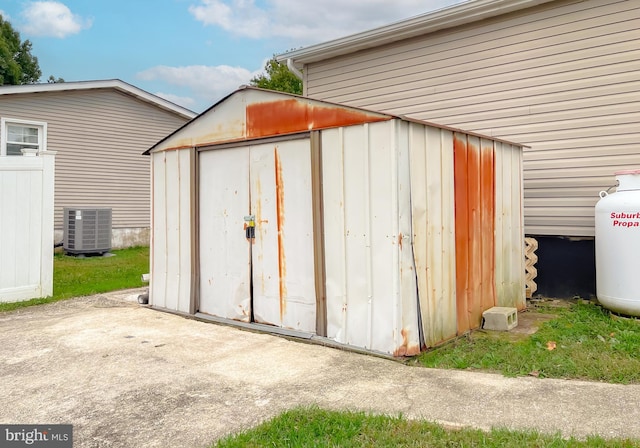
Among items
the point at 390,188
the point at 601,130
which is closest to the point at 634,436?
the point at 390,188

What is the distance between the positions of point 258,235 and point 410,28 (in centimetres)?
439

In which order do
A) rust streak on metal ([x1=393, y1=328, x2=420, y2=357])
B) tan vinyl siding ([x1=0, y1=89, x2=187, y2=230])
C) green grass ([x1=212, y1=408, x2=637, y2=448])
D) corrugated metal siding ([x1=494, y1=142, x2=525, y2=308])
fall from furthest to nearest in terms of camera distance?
tan vinyl siding ([x1=0, y1=89, x2=187, y2=230])
corrugated metal siding ([x1=494, y1=142, x2=525, y2=308])
rust streak on metal ([x1=393, y1=328, x2=420, y2=357])
green grass ([x1=212, y1=408, x2=637, y2=448])

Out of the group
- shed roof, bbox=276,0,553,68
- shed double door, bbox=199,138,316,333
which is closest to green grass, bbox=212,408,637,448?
shed double door, bbox=199,138,316,333

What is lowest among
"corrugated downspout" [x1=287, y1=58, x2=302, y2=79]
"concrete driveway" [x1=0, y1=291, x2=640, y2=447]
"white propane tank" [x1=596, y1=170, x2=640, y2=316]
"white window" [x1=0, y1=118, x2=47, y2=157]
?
"concrete driveway" [x1=0, y1=291, x2=640, y2=447]

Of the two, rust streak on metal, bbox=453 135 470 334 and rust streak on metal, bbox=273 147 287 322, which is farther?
rust streak on metal, bbox=273 147 287 322

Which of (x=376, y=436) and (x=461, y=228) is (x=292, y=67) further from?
(x=376, y=436)

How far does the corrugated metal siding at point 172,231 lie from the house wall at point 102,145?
7059 mm

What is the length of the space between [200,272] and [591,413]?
4.41 m

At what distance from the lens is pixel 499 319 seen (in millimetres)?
5082

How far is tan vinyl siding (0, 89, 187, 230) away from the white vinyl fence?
5594 millimetres

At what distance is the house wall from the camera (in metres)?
12.1

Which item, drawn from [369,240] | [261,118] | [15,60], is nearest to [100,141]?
[261,118]

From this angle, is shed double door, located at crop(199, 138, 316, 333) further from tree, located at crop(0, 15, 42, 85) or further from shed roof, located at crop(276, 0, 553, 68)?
tree, located at crop(0, 15, 42, 85)

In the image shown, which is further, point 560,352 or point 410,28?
point 410,28
